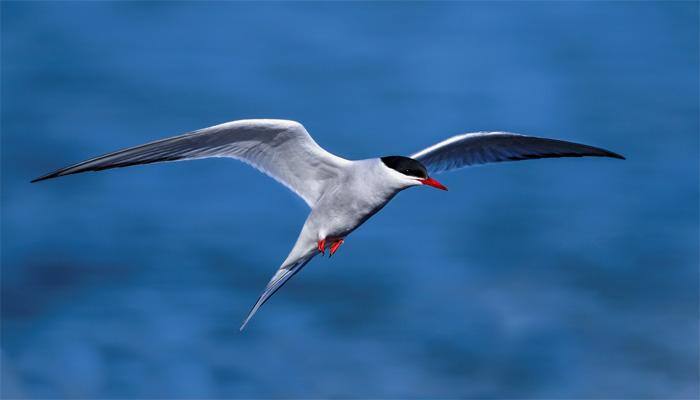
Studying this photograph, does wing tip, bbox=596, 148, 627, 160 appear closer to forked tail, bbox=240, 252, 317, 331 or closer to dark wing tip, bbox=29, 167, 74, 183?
forked tail, bbox=240, 252, 317, 331

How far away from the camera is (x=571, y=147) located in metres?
12.2

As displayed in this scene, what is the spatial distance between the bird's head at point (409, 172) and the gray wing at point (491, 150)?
1.08 metres

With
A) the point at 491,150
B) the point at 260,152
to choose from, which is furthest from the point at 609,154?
the point at 260,152

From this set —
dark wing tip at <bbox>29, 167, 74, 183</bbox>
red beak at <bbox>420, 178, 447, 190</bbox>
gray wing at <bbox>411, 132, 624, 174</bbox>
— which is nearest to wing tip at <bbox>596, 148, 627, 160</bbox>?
gray wing at <bbox>411, 132, 624, 174</bbox>

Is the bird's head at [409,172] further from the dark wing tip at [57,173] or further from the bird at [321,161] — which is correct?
the dark wing tip at [57,173]

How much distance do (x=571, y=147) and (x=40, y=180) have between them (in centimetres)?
643

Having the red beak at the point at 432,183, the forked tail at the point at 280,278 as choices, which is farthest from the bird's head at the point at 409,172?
the forked tail at the point at 280,278

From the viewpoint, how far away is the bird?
10.8 meters

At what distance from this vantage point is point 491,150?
12.8 meters

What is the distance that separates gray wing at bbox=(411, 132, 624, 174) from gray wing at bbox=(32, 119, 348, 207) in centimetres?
125

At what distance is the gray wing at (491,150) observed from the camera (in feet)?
39.8

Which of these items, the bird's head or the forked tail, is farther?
the forked tail

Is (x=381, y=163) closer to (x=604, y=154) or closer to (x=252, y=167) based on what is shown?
(x=252, y=167)

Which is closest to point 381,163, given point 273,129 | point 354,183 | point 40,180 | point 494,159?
point 354,183
